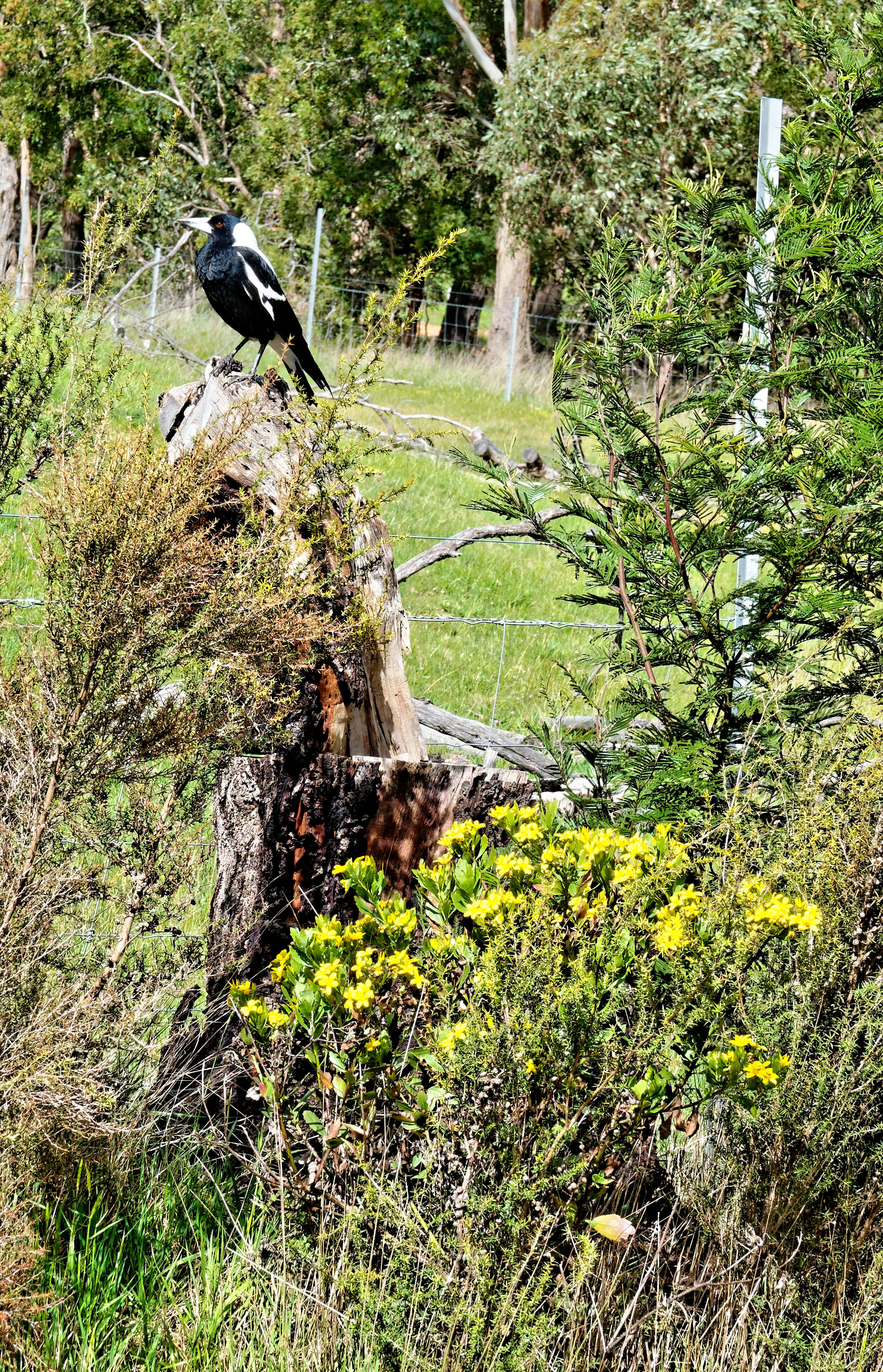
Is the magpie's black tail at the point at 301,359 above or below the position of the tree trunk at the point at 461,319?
below

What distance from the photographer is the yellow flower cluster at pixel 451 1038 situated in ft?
7.01

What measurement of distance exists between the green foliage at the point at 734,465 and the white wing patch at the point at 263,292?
3.02 metres

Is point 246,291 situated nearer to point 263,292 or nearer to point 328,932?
point 263,292

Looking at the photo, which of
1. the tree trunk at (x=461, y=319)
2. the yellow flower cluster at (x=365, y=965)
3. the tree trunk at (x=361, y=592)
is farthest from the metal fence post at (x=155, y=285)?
the yellow flower cluster at (x=365, y=965)

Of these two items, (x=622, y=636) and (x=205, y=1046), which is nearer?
(x=205, y=1046)

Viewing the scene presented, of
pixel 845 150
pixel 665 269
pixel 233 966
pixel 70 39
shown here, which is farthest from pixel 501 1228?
pixel 70 39

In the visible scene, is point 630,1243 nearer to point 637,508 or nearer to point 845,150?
point 637,508

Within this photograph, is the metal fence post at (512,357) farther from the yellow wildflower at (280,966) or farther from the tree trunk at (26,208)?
the yellow wildflower at (280,966)

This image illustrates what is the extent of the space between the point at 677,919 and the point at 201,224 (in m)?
4.84

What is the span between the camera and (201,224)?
603 cm

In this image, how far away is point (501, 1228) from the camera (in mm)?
2203

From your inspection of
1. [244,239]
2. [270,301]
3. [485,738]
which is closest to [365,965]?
[485,738]

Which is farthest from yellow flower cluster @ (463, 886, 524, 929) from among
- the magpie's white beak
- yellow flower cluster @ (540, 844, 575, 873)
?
the magpie's white beak

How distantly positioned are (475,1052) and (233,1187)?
Result: 867 millimetres
